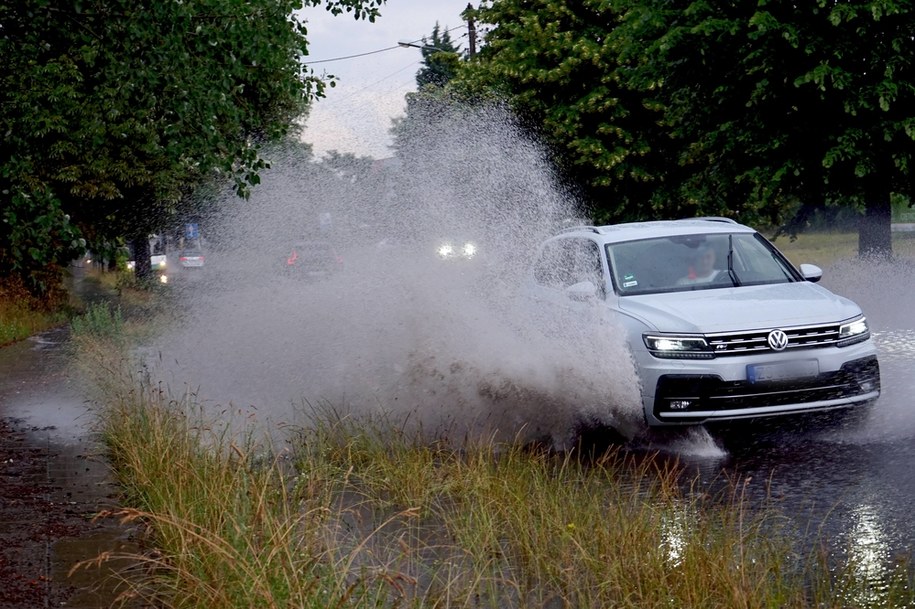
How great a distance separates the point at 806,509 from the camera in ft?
23.0

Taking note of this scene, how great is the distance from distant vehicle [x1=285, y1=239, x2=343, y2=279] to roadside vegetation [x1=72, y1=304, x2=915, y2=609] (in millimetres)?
10497

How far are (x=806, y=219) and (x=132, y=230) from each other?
20586 millimetres

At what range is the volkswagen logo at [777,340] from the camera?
8.94m

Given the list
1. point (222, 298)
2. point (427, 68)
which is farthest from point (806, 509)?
point (427, 68)

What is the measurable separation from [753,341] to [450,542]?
3.54m

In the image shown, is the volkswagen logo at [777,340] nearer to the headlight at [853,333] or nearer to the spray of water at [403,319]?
the headlight at [853,333]

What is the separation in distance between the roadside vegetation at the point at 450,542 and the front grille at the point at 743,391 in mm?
772

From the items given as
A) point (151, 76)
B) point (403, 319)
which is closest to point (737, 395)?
point (403, 319)

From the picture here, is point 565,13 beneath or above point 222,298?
above

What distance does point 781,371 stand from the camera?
8.88m

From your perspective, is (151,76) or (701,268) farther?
(701,268)

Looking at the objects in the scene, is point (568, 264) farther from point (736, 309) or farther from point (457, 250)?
point (457, 250)

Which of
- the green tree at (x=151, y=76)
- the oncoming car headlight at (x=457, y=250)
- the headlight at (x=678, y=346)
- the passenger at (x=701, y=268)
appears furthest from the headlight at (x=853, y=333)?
the green tree at (x=151, y=76)

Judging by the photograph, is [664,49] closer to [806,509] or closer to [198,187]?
[806,509]
